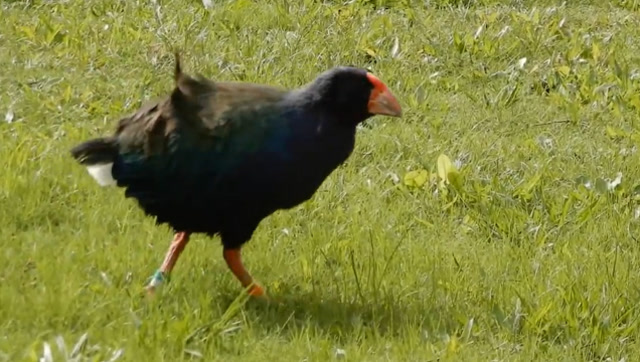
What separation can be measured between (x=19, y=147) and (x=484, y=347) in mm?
2518

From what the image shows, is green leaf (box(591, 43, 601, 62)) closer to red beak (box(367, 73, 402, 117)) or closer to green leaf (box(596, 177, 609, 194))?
green leaf (box(596, 177, 609, 194))

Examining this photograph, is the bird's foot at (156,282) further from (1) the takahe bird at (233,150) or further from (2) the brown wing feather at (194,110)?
(2) the brown wing feather at (194,110)

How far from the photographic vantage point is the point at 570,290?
5.01 metres

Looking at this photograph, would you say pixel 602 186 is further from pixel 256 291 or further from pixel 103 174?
pixel 103 174

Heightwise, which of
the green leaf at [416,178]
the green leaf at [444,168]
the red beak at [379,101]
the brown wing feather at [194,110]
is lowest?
the green leaf at [416,178]

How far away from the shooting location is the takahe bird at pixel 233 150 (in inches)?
188

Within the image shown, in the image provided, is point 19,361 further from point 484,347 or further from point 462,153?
point 462,153


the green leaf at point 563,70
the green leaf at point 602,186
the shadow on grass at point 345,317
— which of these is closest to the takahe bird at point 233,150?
the shadow on grass at point 345,317

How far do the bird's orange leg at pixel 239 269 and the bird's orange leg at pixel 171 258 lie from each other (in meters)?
0.17

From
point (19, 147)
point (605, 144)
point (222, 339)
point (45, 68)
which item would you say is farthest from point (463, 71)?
point (222, 339)

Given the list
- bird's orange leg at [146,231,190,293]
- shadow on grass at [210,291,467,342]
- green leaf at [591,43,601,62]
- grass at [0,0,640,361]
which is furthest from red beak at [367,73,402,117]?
green leaf at [591,43,601,62]

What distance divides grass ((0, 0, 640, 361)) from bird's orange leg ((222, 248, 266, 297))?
0.07m

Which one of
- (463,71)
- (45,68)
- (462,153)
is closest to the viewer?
(462,153)

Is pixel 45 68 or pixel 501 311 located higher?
pixel 45 68
